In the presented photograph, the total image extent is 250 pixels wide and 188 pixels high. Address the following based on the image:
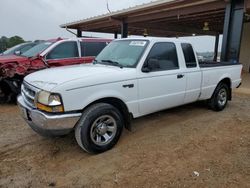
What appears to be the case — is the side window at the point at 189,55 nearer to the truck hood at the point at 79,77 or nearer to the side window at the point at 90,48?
the truck hood at the point at 79,77

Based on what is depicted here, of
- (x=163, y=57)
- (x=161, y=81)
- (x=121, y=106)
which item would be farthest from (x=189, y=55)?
(x=121, y=106)

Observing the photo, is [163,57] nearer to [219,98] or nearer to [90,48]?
[219,98]

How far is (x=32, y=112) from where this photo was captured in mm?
3289

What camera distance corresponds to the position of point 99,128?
355 centimetres

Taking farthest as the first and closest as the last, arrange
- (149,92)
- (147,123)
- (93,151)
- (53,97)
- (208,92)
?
(208,92)
(147,123)
(149,92)
(93,151)
(53,97)

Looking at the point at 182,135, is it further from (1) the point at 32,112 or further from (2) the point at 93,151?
(1) the point at 32,112

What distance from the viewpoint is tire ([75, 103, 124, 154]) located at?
131 inches

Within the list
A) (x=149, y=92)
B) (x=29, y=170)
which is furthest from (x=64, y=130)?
(x=149, y=92)

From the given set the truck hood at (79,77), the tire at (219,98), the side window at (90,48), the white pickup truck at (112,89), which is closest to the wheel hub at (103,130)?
the white pickup truck at (112,89)

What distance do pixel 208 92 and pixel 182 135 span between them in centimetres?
175

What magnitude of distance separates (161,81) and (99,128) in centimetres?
151

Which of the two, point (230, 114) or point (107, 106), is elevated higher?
point (107, 106)

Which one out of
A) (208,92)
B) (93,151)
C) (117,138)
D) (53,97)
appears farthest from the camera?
(208,92)

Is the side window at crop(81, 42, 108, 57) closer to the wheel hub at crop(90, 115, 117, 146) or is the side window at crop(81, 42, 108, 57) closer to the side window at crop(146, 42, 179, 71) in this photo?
the side window at crop(146, 42, 179, 71)
